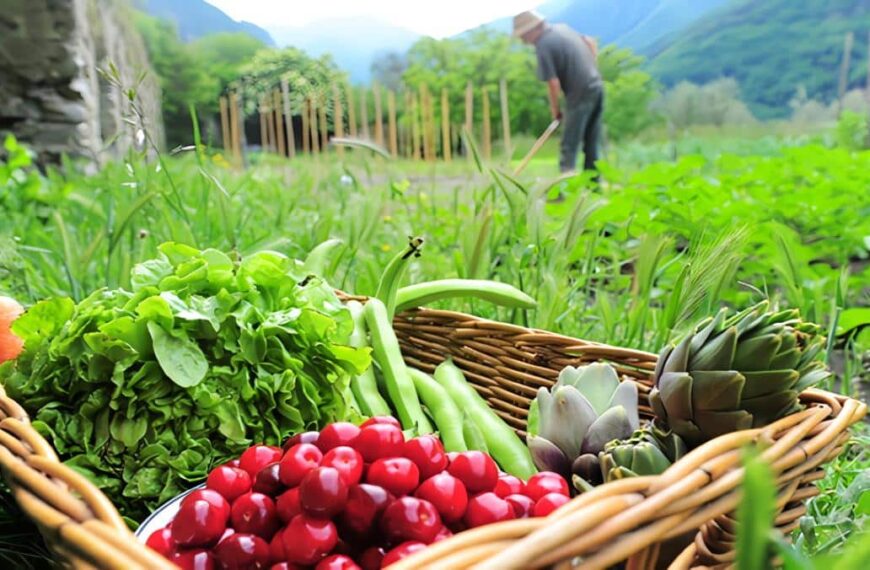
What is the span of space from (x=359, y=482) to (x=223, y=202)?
108 cm

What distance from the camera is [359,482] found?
2.23 feet

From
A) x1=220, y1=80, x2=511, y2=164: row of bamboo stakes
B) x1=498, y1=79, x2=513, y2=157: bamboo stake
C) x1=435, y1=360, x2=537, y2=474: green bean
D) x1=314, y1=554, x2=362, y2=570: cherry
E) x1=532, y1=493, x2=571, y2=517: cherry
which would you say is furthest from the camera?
x1=220, y1=80, x2=511, y2=164: row of bamboo stakes

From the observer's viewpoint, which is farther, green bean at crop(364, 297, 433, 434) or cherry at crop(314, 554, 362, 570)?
green bean at crop(364, 297, 433, 434)

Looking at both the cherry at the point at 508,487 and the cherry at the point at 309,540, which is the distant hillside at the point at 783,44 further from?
the cherry at the point at 309,540

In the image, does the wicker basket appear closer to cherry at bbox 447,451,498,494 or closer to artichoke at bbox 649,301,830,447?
artichoke at bbox 649,301,830,447

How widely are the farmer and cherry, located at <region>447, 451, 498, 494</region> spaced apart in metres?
6.35

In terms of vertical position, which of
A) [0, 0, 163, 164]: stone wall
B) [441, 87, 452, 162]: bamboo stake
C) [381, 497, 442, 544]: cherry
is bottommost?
[381, 497, 442, 544]: cherry

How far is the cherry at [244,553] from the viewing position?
2.11ft

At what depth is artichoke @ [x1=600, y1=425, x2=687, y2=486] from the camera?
78 centimetres

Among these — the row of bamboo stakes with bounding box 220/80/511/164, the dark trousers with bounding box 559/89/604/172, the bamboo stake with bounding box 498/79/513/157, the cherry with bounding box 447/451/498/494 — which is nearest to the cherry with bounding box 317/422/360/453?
the cherry with bounding box 447/451/498/494

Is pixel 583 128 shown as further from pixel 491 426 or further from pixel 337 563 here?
pixel 337 563

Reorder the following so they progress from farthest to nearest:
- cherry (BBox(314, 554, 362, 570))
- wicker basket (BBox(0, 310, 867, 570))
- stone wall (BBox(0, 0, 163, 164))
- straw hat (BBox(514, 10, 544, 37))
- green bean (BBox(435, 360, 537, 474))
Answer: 1. straw hat (BBox(514, 10, 544, 37))
2. stone wall (BBox(0, 0, 163, 164))
3. green bean (BBox(435, 360, 537, 474))
4. cherry (BBox(314, 554, 362, 570))
5. wicker basket (BBox(0, 310, 867, 570))

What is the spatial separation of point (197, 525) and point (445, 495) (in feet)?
0.71

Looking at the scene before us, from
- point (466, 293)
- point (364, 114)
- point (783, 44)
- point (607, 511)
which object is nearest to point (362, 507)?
point (607, 511)
